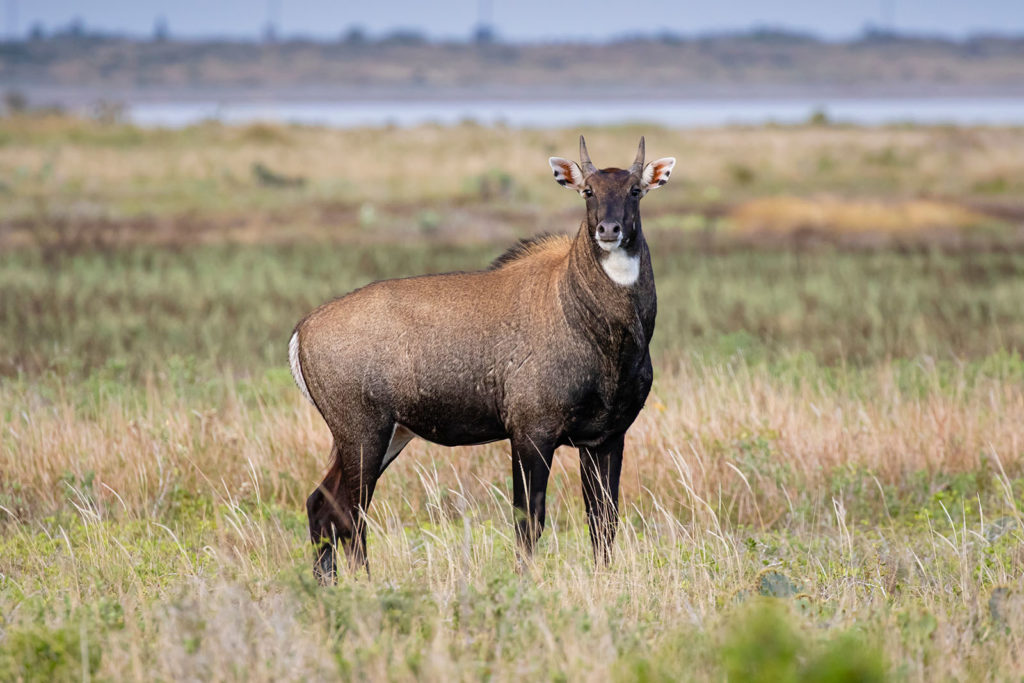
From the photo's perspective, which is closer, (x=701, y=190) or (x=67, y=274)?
(x=67, y=274)

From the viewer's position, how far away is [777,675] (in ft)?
14.3

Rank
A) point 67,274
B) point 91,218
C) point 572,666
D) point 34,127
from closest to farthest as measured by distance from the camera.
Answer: point 572,666, point 67,274, point 91,218, point 34,127

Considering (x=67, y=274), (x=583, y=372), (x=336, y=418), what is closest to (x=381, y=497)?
(x=336, y=418)

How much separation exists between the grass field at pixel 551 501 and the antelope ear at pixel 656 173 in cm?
198

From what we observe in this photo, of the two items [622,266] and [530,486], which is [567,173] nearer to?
[622,266]

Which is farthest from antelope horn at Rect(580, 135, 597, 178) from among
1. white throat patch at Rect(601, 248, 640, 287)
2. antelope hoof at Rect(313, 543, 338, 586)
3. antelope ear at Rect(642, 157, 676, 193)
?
antelope hoof at Rect(313, 543, 338, 586)

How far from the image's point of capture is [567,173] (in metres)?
7.04

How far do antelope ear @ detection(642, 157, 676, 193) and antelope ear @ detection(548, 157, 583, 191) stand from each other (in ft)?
1.25

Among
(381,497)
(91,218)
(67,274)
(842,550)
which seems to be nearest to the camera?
(842,550)

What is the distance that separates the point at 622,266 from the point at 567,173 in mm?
654

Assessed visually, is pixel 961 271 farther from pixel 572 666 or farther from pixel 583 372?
pixel 572 666

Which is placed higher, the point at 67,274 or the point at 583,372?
the point at 583,372

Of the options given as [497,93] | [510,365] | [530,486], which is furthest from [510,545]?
[497,93]

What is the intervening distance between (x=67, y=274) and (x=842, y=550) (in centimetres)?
1674
